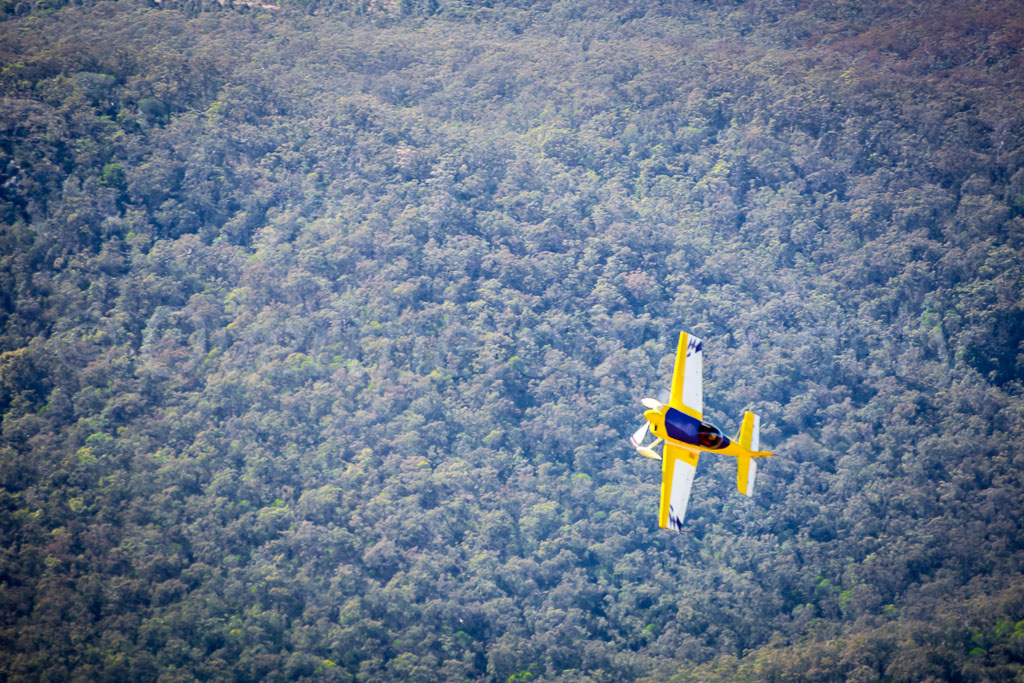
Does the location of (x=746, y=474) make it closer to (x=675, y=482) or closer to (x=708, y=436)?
(x=708, y=436)

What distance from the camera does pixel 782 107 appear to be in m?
85.2

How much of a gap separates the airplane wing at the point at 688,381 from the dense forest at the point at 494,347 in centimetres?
2854

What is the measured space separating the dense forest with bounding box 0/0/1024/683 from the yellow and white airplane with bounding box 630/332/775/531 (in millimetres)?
26893

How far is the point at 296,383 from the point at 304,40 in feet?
116

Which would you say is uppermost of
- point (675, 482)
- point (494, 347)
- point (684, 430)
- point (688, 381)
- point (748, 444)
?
point (688, 381)

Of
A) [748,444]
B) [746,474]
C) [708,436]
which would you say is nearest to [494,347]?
[748,444]

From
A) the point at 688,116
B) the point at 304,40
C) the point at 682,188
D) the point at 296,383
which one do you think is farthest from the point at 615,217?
the point at 304,40

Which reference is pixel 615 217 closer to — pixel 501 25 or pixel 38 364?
pixel 501 25

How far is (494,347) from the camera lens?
7100 cm

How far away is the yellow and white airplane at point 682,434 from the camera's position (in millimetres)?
34000

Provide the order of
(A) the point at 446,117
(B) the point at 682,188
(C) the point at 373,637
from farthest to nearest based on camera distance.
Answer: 1. (A) the point at 446,117
2. (B) the point at 682,188
3. (C) the point at 373,637

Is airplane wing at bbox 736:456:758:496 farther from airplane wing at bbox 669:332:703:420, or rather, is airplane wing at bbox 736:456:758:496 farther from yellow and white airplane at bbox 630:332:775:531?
airplane wing at bbox 669:332:703:420

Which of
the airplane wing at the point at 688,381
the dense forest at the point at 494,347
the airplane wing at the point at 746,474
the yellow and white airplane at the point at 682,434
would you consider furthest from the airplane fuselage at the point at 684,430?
the dense forest at the point at 494,347

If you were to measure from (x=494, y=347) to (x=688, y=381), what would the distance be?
37471 mm
